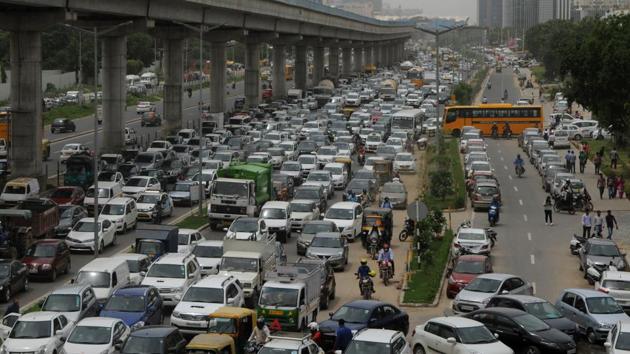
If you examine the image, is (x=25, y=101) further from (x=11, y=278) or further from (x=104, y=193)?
(x=11, y=278)

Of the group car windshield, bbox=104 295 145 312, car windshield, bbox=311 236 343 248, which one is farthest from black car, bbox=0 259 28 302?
car windshield, bbox=311 236 343 248

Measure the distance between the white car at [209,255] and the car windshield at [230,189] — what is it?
406 inches

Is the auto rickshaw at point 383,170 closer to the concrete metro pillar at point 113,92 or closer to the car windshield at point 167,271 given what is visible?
the concrete metro pillar at point 113,92

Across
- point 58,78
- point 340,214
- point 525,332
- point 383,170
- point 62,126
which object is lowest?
point 525,332

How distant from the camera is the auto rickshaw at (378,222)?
49.6m

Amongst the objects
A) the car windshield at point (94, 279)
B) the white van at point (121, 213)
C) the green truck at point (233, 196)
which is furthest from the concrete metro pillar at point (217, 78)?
the car windshield at point (94, 279)

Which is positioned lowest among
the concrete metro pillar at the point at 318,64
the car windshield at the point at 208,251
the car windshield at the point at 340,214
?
the car windshield at the point at 208,251

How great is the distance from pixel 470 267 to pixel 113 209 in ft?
56.6

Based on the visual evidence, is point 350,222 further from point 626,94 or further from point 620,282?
point 626,94

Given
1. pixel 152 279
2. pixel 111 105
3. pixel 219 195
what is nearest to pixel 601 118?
pixel 111 105

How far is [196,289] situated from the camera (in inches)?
1340

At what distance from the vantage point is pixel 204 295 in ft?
111

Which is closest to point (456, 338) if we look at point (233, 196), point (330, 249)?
point (330, 249)

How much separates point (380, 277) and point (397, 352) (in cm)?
→ 1609
